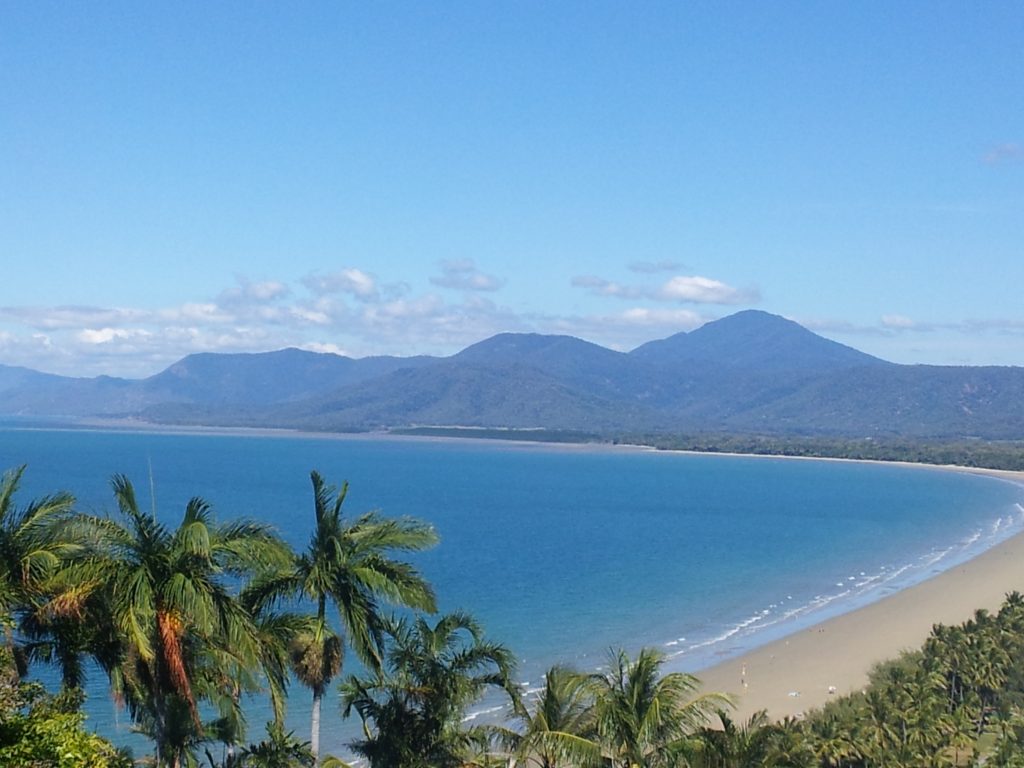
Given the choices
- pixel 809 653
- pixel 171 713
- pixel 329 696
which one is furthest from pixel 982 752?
pixel 171 713

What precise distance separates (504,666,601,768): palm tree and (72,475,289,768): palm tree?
12.3 ft

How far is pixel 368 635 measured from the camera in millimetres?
13680

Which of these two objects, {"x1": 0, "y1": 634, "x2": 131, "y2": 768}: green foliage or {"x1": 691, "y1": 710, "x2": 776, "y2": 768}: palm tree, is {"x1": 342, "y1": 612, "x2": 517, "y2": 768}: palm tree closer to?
{"x1": 691, "y1": 710, "x2": 776, "y2": 768}: palm tree

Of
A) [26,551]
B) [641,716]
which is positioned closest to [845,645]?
[641,716]

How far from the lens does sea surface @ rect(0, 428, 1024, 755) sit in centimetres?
5178

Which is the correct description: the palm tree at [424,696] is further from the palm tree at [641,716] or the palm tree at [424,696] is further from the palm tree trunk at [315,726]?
the palm tree at [641,716]

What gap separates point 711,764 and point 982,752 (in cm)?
2099

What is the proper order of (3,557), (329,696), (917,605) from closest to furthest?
(3,557) < (329,696) < (917,605)

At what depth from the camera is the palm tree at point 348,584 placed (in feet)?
44.0

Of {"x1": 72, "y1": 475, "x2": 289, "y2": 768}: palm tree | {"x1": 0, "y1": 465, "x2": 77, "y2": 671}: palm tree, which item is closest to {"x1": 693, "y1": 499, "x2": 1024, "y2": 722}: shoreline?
{"x1": 72, "y1": 475, "x2": 289, "y2": 768}: palm tree

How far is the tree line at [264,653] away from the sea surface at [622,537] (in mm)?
987

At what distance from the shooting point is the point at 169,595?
1093 cm

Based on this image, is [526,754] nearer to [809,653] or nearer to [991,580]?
[809,653]

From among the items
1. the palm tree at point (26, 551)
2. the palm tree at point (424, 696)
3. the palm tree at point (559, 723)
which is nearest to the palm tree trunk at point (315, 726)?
Result: the palm tree at point (424, 696)
